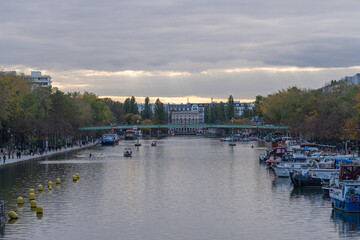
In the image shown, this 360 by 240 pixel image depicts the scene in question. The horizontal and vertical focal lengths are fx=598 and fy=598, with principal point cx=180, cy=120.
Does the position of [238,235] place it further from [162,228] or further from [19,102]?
[19,102]

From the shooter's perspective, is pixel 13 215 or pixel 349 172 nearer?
pixel 13 215

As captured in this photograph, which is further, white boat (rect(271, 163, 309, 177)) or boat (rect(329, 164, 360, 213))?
white boat (rect(271, 163, 309, 177))

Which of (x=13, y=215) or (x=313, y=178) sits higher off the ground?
(x=313, y=178)

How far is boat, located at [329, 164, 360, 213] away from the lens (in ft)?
166

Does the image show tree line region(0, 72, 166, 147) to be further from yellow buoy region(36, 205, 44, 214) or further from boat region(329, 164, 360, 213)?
boat region(329, 164, 360, 213)

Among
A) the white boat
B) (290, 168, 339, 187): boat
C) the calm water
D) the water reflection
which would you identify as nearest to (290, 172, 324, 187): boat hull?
(290, 168, 339, 187): boat

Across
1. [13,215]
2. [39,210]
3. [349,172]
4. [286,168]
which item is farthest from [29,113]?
[349,172]

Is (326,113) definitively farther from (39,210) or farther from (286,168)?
(39,210)

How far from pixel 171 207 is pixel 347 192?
55.3 ft

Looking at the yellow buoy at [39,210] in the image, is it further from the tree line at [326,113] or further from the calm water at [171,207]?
the tree line at [326,113]

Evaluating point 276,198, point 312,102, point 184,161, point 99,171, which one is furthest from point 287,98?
point 276,198

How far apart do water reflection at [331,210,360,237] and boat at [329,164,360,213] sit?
0.60 m

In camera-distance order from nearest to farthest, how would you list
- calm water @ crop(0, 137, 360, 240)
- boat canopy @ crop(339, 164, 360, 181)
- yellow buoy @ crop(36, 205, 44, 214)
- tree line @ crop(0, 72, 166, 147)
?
1. calm water @ crop(0, 137, 360, 240)
2. yellow buoy @ crop(36, 205, 44, 214)
3. boat canopy @ crop(339, 164, 360, 181)
4. tree line @ crop(0, 72, 166, 147)

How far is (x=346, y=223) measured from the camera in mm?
48719
